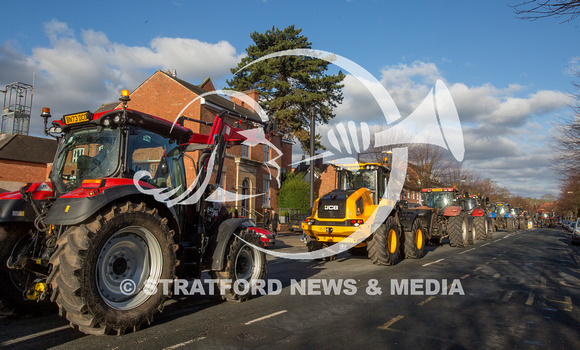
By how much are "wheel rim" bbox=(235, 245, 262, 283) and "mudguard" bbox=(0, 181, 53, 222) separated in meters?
2.96

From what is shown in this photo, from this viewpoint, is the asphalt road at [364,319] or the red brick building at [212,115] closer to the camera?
the asphalt road at [364,319]

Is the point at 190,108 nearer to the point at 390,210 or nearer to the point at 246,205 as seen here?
the point at 246,205

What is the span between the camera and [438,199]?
20234 mm

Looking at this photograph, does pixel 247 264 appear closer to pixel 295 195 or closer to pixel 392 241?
pixel 392 241

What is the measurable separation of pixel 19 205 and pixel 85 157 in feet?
3.51

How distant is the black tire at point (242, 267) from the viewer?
6.02 m

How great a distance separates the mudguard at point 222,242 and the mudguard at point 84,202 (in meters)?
1.68

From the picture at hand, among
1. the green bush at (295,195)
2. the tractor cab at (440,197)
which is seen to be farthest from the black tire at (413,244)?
the green bush at (295,195)

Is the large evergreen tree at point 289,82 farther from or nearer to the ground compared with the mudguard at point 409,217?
farther from the ground

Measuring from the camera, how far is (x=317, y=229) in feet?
34.9

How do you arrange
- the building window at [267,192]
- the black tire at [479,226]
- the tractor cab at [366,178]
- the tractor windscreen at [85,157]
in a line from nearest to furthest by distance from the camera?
the tractor windscreen at [85,157]
the tractor cab at [366,178]
the black tire at [479,226]
the building window at [267,192]

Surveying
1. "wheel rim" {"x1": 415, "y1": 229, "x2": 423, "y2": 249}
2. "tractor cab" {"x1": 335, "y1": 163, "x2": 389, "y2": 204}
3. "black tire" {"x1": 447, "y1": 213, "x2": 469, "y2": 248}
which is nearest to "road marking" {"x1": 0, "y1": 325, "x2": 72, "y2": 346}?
"tractor cab" {"x1": 335, "y1": 163, "x2": 389, "y2": 204}

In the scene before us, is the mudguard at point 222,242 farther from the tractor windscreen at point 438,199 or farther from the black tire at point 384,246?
the tractor windscreen at point 438,199

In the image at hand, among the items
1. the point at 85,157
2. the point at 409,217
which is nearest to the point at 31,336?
the point at 85,157
